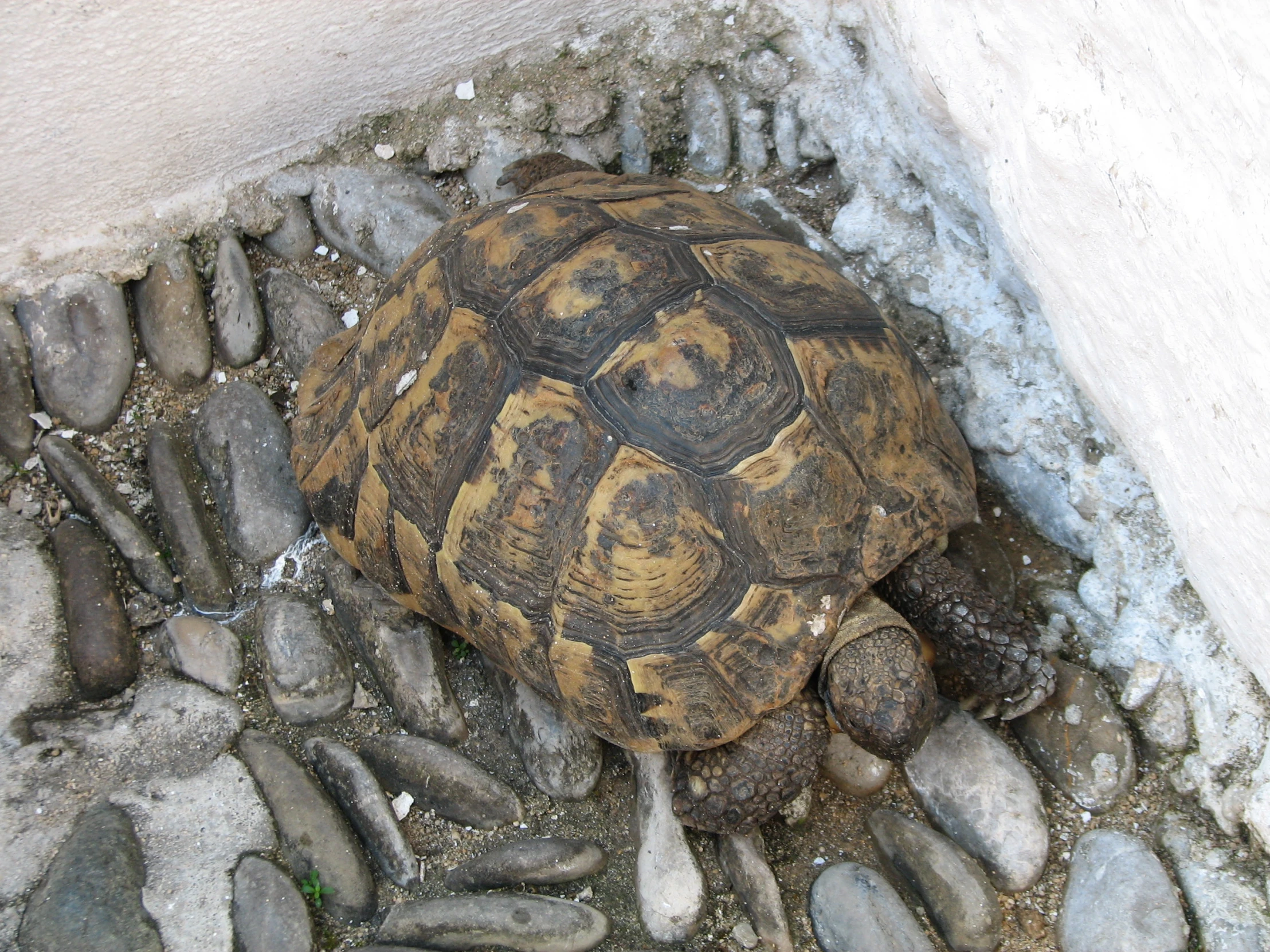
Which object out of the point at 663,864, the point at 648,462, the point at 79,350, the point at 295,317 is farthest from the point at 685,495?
the point at 79,350

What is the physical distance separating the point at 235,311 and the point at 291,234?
30 cm

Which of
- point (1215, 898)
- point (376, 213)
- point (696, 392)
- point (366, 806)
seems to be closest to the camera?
point (1215, 898)

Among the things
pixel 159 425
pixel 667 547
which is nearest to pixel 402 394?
pixel 667 547

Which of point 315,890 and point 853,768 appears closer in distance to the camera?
point 315,890

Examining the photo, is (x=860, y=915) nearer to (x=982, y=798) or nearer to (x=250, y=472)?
(x=982, y=798)

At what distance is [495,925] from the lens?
1.98 meters

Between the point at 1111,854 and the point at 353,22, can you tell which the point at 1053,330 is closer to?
the point at 1111,854

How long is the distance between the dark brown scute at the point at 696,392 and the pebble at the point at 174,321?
1.38 meters

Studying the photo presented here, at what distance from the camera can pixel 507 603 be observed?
6.74ft

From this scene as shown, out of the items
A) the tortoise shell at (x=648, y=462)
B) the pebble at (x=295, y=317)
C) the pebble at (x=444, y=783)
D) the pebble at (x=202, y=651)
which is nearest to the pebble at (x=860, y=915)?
the tortoise shell at (x=648, y=462)

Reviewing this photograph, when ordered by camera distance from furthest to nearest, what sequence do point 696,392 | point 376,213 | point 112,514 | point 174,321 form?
point 376,213 < point 174,321 < point 112,514 < point 696,392

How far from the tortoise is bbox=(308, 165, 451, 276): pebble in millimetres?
661

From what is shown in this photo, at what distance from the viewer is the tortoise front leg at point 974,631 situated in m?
2.09

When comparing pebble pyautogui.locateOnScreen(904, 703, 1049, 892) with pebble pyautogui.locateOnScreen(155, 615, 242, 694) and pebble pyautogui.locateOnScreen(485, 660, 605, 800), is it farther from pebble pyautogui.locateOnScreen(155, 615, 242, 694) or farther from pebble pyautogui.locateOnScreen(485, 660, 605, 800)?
pebble pyautogui.locateOnScreen(155, 615, 242, 694)
